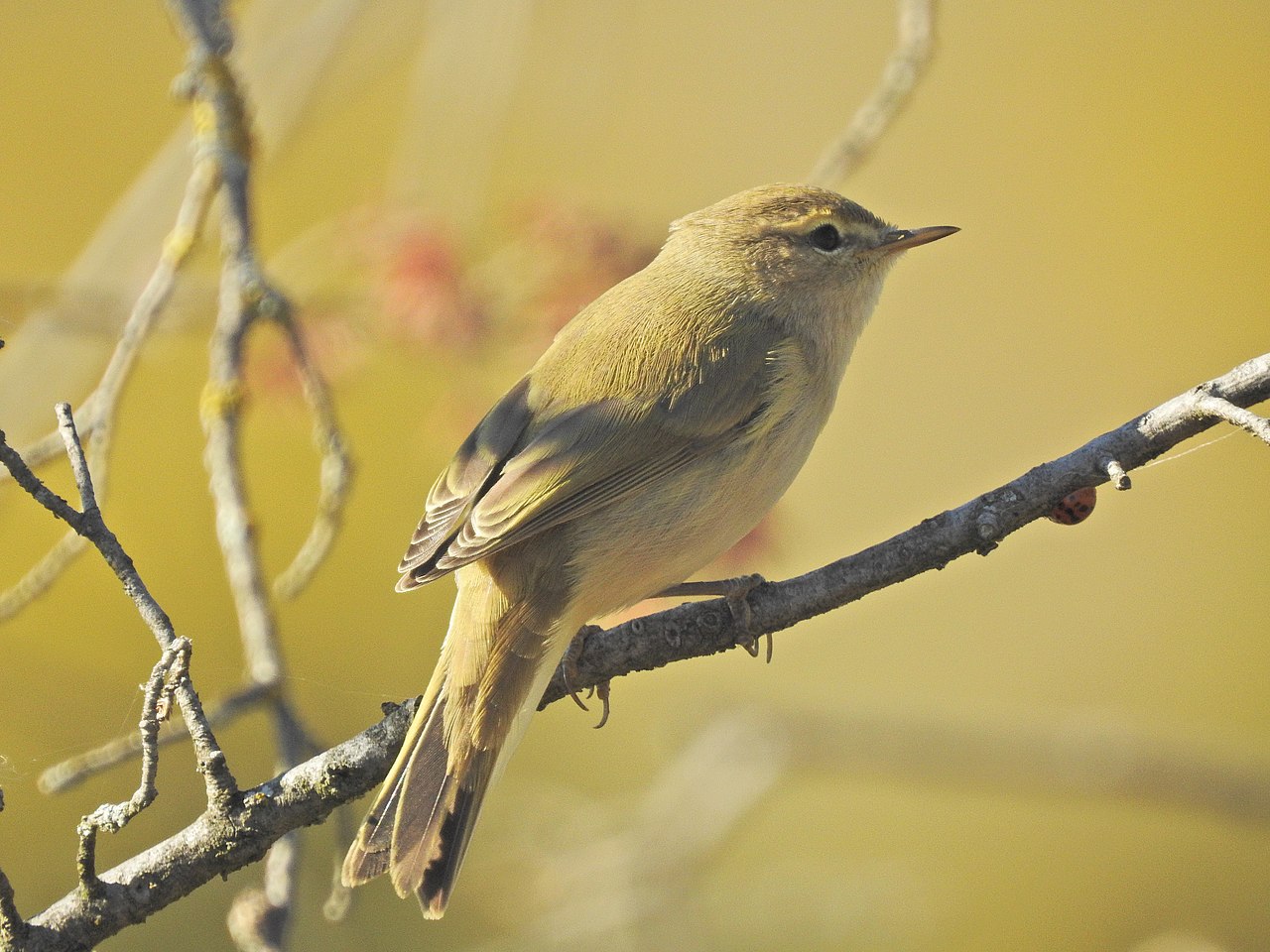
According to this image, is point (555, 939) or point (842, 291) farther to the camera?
point (555, 939)

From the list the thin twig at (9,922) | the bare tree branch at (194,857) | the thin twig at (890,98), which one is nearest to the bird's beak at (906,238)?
the thin twig at (890,98)

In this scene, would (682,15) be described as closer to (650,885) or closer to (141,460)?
(141,460)

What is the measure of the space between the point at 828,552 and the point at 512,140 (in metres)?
2.42

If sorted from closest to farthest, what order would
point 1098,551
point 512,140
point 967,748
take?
point 967,748 → point 1098,551 → point 512,140

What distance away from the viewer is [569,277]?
10.9 feet

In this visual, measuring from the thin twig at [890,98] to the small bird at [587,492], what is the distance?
0.94 ft

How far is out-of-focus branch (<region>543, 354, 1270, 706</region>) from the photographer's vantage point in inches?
71.2

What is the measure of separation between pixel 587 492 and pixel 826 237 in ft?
3.38

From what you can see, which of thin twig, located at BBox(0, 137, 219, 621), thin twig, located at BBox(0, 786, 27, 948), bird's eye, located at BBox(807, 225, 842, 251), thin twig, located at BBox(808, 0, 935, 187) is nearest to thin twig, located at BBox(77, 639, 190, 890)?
thin twig, located at BBox(0, 786, 27, 948)

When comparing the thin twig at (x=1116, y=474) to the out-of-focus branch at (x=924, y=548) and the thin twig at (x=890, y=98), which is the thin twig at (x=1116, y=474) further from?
the thin twig at (x=890, y=98)

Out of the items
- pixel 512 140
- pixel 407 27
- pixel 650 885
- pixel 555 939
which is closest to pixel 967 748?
pixel 650 885

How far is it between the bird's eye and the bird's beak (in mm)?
99

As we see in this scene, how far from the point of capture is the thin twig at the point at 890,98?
2.62 m

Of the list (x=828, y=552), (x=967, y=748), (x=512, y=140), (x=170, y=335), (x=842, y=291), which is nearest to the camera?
(x=842, y=291)
